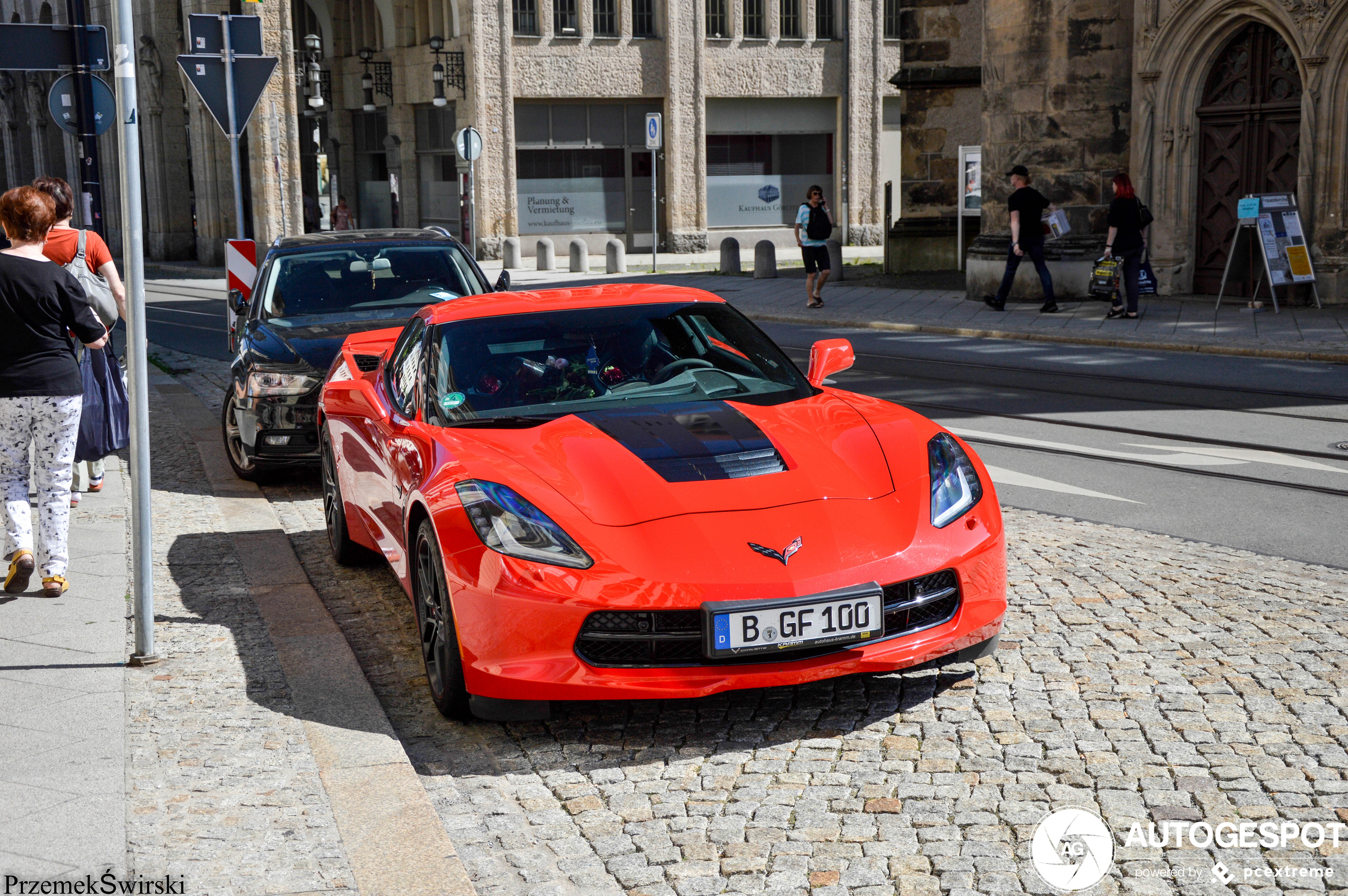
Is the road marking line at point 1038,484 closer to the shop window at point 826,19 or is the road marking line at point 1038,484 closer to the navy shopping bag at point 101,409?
the navy shopping bag at point 101,409

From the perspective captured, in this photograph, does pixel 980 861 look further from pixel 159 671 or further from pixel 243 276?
pixel 243 276

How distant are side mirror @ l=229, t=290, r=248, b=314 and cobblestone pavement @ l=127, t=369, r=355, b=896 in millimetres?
3510

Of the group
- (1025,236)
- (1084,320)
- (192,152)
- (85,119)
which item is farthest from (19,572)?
(192,152)

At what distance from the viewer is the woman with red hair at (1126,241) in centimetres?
1802

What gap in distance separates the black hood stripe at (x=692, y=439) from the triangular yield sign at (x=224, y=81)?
8614mm

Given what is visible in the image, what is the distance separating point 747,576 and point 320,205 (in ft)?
128

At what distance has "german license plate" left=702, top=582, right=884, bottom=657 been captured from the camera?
434 centimetres

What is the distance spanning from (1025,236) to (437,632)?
1586cm

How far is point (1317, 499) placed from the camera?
809 cm

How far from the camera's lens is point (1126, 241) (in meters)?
18.3

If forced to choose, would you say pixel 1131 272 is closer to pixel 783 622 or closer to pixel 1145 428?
pixel 1145 428

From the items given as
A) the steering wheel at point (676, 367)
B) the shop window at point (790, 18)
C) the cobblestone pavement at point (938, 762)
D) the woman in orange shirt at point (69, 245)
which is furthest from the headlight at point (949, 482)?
the shop window at point (790, 18)

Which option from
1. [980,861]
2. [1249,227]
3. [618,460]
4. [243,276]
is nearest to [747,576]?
[618,460]

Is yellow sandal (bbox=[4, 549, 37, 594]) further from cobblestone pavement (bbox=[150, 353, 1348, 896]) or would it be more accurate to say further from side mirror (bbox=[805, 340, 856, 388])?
side mirror (bbox=[805, 340, 856, 388])
